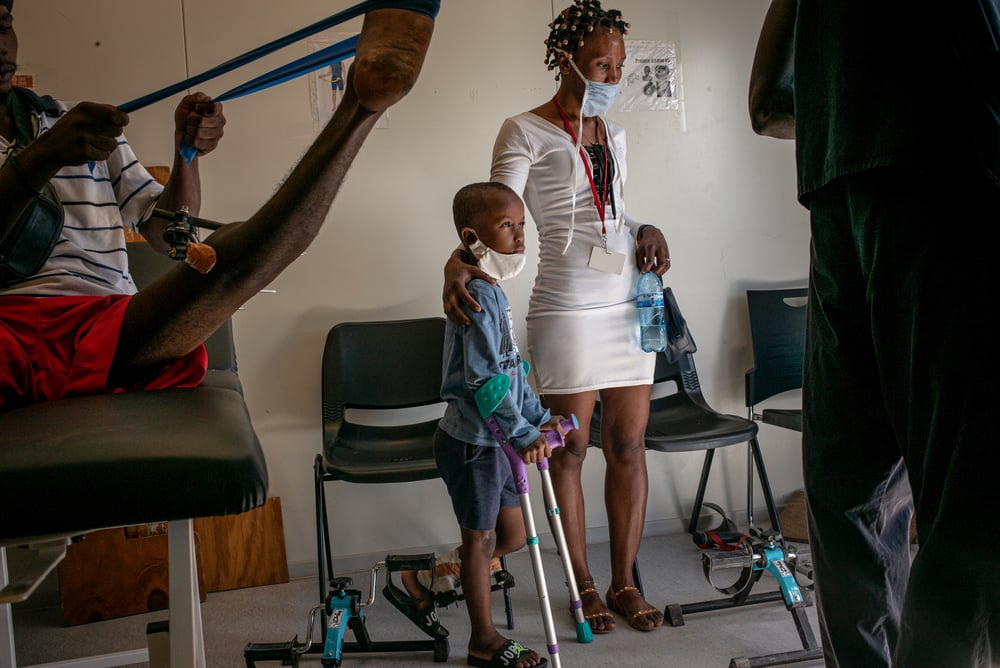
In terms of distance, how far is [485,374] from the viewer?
82.0 inches

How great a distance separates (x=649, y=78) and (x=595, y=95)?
3.15 feet

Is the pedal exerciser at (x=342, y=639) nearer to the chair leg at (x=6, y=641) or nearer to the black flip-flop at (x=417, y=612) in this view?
the black flip-flop at (x=417, y=612)

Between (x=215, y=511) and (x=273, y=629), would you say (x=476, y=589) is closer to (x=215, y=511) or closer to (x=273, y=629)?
(x=273, y=629)

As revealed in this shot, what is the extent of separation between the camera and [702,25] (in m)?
3.40

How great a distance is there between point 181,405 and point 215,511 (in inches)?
9.1

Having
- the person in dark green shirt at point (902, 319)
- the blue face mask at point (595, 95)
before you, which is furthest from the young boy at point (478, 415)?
the person in dark green shirt at point (902, 319)

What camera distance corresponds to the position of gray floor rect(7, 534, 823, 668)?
227 cm

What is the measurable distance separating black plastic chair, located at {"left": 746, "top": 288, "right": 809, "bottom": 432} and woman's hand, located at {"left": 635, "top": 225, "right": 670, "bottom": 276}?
0.94m

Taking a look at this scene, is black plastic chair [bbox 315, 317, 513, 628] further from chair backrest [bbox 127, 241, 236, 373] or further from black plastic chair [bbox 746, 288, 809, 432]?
black plastic chair [bbox 746, 288, 809, 432]

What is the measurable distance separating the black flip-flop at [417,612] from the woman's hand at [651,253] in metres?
1.19

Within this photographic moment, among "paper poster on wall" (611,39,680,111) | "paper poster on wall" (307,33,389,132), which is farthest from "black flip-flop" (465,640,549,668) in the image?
"paper poster on wall" (611,39,680,111)

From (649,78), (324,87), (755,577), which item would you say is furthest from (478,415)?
(649,78)

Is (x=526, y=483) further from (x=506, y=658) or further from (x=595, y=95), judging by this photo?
(x=595, y=95)

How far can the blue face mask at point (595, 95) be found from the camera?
8.11 feet
